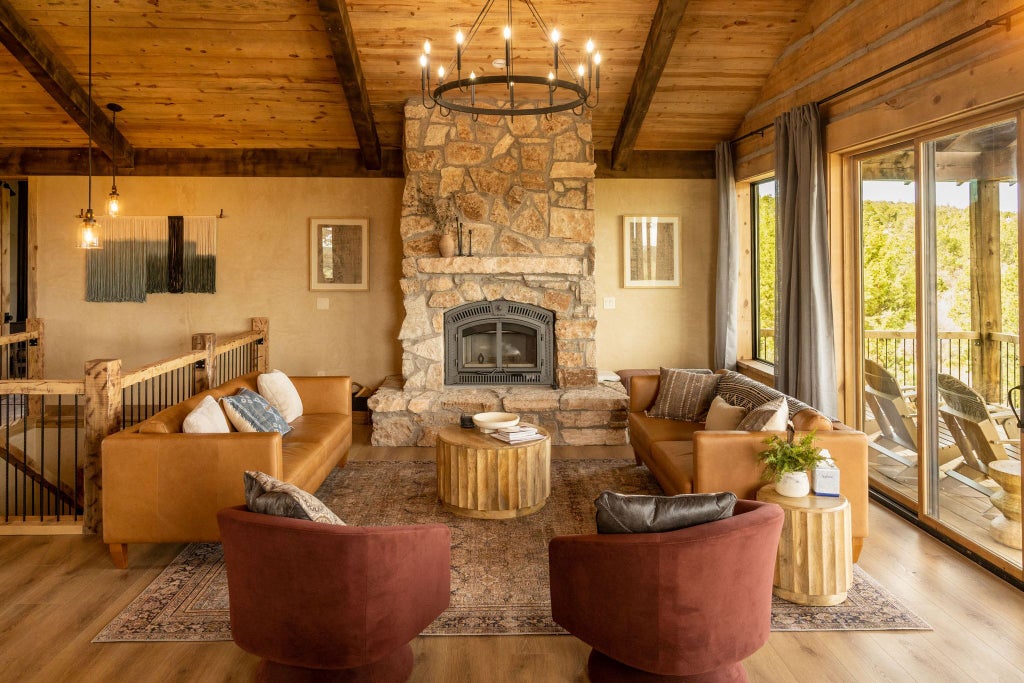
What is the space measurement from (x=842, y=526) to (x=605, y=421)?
2898 mm

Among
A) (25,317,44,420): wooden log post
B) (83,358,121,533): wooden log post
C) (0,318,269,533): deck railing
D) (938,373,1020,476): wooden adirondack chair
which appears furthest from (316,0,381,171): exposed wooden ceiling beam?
(938,373,1020,476): wooden adirondack chair

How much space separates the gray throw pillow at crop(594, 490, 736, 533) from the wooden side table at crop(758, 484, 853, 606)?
772 mm

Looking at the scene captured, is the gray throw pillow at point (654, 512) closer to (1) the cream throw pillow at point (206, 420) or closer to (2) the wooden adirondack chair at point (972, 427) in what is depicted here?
(2) the wooden adirondack chair at point (972, 427)

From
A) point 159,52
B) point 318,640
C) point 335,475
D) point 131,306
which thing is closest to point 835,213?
point 335,475

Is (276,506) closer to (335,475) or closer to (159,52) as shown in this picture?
(335,475)

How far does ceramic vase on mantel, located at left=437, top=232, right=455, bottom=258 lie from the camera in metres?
5.79

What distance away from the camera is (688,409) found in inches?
182

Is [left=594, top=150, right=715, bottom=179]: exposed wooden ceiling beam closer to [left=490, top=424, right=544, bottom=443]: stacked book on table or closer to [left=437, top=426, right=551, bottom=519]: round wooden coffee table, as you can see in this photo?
[left=490, top=424, right=544, bottom=443]: stacked book on table

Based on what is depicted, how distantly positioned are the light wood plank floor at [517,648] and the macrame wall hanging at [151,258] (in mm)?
3933

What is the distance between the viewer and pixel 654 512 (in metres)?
2.20

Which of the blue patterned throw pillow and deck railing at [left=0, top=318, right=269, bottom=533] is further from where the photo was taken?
the blue patterned throw pillow

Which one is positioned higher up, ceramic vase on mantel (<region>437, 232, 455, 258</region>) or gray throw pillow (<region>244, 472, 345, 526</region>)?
ceramic vase on mantel (<region>437, 232, 455, 258</region>)

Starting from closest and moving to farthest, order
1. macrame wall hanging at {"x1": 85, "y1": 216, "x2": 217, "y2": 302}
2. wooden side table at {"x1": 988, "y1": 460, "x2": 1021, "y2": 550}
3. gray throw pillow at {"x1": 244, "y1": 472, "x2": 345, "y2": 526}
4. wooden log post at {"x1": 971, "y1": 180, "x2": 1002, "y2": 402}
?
gray throw pillow at {"x1": 244, "y1": 472, "x2": 345, "y2": 526}
wooden side table at {"x1": 988, "y1": 460, "x2": 1021, "y2": 550}
wooden log post at {"x1": 971, "y1": 180, "x2": 1002, "y2": 402}
macrame wall hanging at {"x1": 85, "y1": 216, "x2": 217, "y2": 302}

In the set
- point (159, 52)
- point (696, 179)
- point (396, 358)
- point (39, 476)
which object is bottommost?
point (39, 476)
